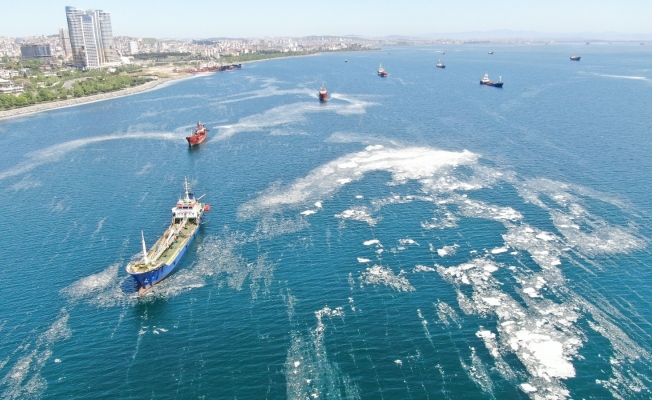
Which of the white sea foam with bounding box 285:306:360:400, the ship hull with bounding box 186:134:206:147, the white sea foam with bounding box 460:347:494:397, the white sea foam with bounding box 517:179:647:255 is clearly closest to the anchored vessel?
the white sea foam with bounding box 285:306:360:400

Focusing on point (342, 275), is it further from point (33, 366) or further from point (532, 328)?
point (33, 366)

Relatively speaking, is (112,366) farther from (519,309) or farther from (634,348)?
(634,348)

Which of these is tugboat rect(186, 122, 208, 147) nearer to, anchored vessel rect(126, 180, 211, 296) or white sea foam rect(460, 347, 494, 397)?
anchored vessel rect(126, 180, 211, 296)

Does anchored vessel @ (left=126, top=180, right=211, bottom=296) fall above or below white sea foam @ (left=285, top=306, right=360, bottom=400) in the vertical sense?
above

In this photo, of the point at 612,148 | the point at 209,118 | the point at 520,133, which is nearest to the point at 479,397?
the point at 612,148

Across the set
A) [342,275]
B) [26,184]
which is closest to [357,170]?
[342,275]

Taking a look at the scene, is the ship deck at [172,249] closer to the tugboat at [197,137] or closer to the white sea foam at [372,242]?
the white sea foam at [372,242]
